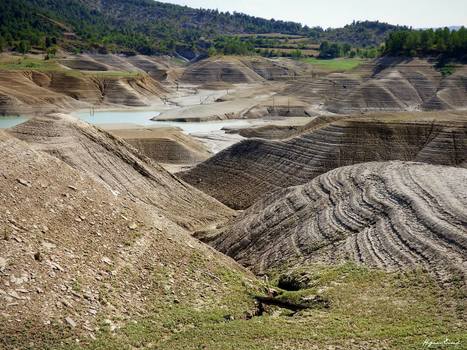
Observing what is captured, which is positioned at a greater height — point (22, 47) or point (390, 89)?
point (22, 47)

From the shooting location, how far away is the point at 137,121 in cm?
8956

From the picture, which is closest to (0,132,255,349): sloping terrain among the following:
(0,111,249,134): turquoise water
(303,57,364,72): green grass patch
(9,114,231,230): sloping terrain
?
(9,114,231,230): sloping terrain

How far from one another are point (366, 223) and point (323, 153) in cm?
2000

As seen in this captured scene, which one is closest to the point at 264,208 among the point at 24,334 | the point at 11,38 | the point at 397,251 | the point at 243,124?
the point at 397,251

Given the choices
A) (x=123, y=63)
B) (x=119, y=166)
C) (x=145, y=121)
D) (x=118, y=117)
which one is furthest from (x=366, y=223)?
(x=123, y=63)

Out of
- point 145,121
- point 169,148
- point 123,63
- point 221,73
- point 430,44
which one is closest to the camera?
point 169,148

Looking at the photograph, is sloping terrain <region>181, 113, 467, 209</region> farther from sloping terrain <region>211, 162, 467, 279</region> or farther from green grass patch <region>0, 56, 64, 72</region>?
green grass patch <region>0, 56, 64, 72</region>

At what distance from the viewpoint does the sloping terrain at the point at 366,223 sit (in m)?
20.1

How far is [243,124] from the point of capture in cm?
8644

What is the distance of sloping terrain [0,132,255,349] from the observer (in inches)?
574

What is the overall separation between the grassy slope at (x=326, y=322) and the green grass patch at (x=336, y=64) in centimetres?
12110

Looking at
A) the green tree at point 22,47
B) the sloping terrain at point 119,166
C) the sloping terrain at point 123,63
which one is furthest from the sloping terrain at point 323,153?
the green tree at point 22,47

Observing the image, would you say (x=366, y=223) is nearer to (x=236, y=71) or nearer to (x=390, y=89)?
(x=390, y=89)

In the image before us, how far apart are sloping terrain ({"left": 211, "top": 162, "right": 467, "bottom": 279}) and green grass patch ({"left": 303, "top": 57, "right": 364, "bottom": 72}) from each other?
362 ft
